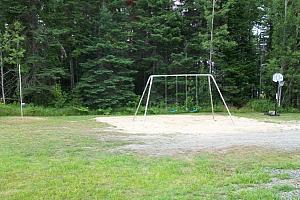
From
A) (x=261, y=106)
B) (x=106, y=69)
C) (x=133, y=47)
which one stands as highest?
(x=133, y=47)

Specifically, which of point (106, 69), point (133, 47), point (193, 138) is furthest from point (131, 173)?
point (133, 47)

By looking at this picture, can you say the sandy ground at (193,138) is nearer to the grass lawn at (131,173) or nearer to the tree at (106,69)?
the grass lawn at (131,173)

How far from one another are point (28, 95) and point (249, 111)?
33.6ft

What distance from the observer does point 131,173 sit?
16.3ft

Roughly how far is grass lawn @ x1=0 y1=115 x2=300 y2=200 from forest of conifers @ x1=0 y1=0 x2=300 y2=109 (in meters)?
11.0

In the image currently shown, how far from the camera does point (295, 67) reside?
18.2 metres

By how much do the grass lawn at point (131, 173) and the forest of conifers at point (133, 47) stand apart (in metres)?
11.0

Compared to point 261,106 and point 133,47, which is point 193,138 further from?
point 133,47

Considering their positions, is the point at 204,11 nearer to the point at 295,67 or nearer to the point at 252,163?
the point at 295,67

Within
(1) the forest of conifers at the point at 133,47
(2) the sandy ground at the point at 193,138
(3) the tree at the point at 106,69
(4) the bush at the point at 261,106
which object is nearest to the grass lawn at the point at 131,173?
(2) the sandy ground at the point at 193,138

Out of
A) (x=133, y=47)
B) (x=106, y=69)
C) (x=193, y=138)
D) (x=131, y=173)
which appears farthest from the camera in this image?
(x=133, y=47)

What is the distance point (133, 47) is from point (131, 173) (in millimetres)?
15068

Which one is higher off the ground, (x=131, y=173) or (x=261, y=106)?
(x=261, y=106)

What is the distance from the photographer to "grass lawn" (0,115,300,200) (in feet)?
13.2
